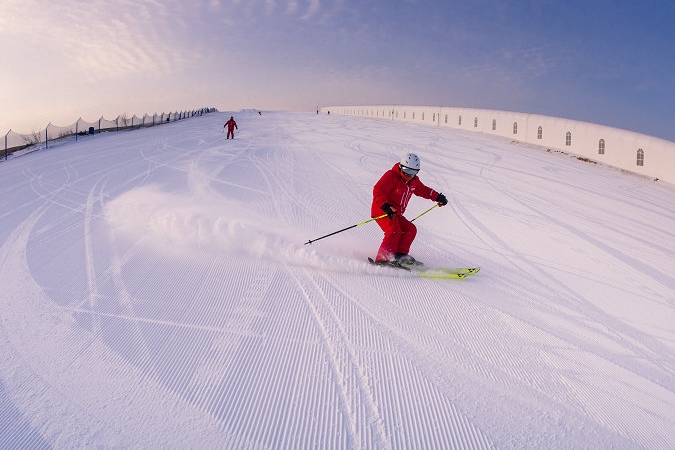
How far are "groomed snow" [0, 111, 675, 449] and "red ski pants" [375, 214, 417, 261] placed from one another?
1.09 ft

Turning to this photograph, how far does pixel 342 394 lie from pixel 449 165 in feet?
42.7

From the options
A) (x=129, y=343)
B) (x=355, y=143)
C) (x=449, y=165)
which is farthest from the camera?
(x=355, y=143)

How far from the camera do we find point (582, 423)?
270cm

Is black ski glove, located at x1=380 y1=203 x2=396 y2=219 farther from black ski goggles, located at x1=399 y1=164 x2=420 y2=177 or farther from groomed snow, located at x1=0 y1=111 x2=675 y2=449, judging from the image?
groomed snow, located at x1=0 y1=111 x2=675 y2=449

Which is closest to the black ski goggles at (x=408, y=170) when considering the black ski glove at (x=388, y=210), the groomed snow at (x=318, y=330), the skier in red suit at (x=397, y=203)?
the skier in red suit at (x=397, y=203)

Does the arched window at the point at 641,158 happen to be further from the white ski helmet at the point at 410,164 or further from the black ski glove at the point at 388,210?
the black ski glove at the point at 388,210

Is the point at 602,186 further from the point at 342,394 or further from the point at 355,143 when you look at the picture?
the point at 342,394

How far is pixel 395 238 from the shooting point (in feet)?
17.6

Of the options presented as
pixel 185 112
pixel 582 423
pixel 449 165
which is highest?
pixel 185 112

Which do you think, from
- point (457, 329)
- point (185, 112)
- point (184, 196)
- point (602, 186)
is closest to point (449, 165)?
point (602, 186)

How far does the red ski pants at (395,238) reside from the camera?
5.35 meters

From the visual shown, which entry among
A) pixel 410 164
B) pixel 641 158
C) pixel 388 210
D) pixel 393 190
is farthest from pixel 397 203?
pixel 641 158

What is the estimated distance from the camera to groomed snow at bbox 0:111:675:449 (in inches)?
102

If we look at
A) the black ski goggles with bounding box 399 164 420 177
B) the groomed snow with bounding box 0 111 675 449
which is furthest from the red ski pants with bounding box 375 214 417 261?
the black ski goggles with bounding box 399 164 420 177
